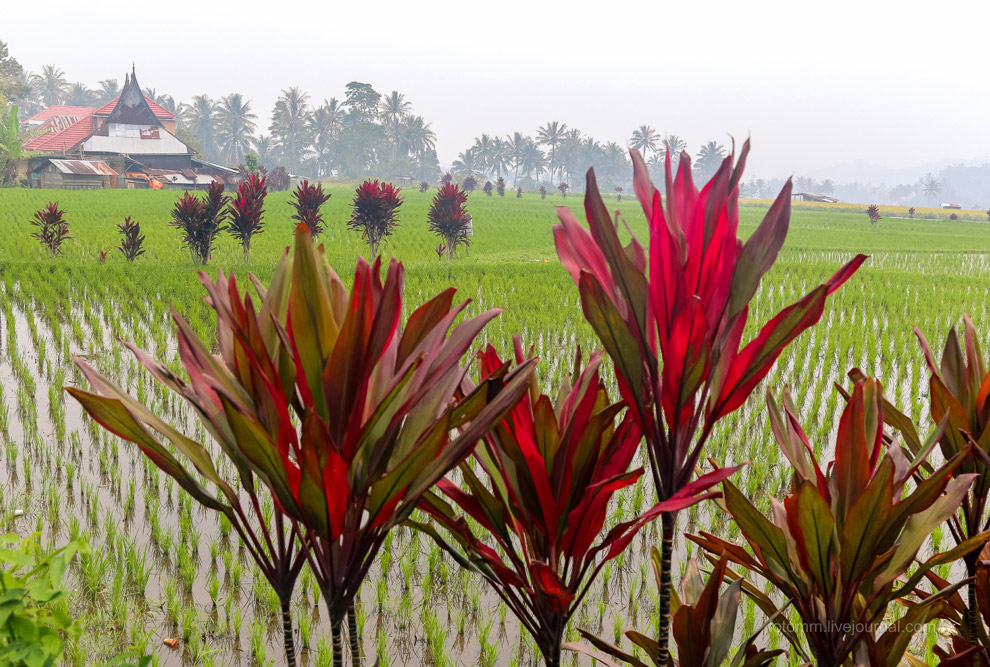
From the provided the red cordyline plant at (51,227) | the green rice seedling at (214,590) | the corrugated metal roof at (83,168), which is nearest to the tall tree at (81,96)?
the corrugated metal roof at (83,168)

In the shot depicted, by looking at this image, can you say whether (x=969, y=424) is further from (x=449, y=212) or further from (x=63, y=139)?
(x=63, y=139)

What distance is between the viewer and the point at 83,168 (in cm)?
3369

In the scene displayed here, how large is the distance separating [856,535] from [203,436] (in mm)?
3790

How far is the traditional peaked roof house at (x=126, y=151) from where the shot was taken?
3478 cm

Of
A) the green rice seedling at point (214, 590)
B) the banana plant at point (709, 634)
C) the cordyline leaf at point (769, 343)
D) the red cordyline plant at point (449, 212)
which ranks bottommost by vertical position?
the green rice seedling at point (214, 590)

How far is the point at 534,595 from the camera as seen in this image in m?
1.21

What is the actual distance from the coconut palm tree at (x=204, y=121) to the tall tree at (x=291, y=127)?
6111mm

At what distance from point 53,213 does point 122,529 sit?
10.1 metres

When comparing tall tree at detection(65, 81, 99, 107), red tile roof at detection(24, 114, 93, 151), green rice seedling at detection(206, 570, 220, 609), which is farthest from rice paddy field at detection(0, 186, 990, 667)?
tall tree at detection(65, 81, 99, 107)

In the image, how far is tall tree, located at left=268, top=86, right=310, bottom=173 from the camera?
7325cm

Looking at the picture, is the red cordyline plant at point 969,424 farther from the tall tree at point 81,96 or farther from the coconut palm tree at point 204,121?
the tall tree at point 81,96

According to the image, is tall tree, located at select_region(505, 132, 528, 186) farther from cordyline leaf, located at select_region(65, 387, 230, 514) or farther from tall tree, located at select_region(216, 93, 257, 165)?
cordyline leaf, located at select_region(65, 387, 230, 514)

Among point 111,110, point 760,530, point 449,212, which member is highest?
point 111,110

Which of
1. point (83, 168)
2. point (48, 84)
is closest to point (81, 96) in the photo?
point (48, 84)
